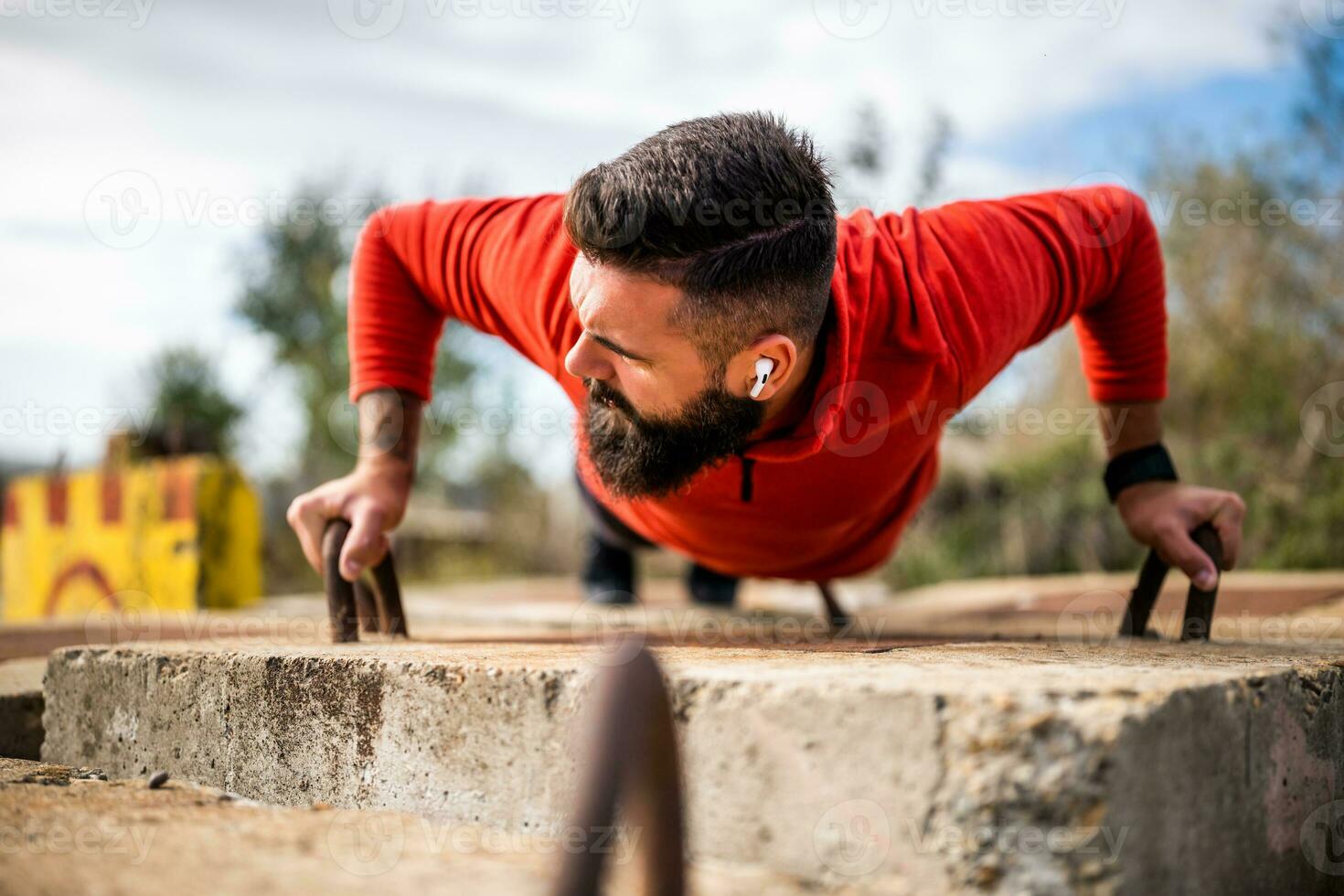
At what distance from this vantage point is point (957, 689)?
106cm

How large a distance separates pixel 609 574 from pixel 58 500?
291cm

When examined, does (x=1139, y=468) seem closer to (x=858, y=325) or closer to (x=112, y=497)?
(x=858, y=325)

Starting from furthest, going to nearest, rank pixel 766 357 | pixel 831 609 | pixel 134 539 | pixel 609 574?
pixel 134 539
pixel 609 574
pixel 831 609
pixel 766 357

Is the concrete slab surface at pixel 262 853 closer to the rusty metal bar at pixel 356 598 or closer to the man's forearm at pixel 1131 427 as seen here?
the rusty metal bar at pixel 356 598

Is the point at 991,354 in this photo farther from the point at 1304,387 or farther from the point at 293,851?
the point at 1304,387

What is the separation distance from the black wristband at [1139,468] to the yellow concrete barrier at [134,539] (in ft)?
12.3

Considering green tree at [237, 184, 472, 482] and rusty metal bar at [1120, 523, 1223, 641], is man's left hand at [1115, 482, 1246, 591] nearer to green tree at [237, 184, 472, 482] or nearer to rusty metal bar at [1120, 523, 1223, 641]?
rusty metal bar at [1120, 523, 1223, 641]

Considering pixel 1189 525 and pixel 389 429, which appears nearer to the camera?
pixel 1189 525

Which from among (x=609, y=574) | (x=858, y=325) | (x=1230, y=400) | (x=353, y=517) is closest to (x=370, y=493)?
(x=353, y=517)

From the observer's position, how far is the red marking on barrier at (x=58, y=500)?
5113 mm

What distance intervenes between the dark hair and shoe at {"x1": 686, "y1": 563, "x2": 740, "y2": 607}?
2760mm

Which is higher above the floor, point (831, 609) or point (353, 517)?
point (353, 517)

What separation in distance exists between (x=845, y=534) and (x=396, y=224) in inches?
49.3

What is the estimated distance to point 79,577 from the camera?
16.5 ft
